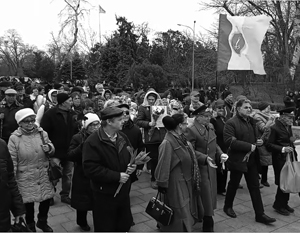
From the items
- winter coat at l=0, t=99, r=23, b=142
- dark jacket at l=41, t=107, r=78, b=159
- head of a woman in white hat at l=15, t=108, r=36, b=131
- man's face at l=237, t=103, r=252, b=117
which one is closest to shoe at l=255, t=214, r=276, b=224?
man's face at l=237, t=103, r=252, b=117

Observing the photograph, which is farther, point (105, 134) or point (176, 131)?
point (176, 131)

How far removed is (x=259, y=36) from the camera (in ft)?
25.2

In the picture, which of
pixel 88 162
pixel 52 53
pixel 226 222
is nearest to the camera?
pixel 88 162

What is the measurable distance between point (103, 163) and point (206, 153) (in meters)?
1.82

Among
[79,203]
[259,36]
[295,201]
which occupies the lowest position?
[295,201]

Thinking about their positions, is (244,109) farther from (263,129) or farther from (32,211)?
(32,211)

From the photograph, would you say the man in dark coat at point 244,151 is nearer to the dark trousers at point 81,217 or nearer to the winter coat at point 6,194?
the dark trousers at point 81,217

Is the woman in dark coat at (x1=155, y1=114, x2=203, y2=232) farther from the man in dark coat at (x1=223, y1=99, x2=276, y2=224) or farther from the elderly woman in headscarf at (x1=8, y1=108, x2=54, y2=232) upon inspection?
the elderly woman in headscarf at (x1=8, y1=108, x2=54, y2=232)

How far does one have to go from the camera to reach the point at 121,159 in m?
3.20

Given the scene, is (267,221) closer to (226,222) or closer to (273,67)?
(226,222)

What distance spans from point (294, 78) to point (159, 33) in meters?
24.5

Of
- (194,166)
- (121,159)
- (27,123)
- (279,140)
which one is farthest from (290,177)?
(27,123)

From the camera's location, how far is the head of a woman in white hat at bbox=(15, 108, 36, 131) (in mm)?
3572

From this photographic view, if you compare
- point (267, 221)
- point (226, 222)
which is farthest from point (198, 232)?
point (267, 221)
